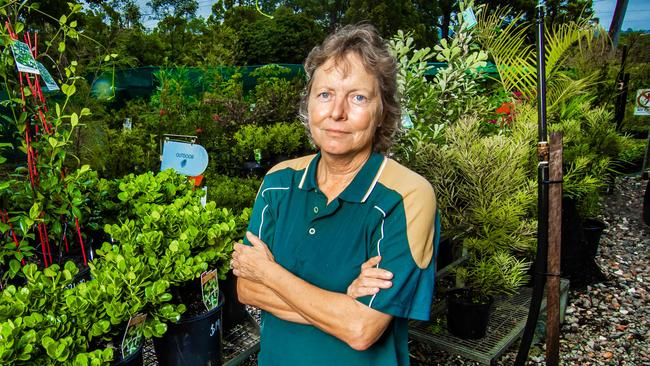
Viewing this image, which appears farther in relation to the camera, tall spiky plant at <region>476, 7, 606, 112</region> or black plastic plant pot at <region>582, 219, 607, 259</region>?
black plastic plant pot at <region>582, 219, 607, 259</region>

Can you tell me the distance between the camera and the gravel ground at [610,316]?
304cm

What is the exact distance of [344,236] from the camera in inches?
52.4

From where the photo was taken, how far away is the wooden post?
2.23 m

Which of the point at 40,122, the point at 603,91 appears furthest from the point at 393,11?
the point at 40,122

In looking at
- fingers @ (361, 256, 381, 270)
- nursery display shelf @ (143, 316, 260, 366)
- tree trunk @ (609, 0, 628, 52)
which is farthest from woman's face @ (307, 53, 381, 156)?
tree trunk @ (609, 0, 628, 52)

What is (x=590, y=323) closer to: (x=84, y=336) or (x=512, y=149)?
(x=512, y=149)

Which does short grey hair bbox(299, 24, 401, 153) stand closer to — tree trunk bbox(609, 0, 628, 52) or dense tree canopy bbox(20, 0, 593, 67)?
dense tree canopy bbox(20, 0, 593, 67)

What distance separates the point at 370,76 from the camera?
1392 mm

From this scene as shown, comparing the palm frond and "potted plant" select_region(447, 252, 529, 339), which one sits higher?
the palm frond

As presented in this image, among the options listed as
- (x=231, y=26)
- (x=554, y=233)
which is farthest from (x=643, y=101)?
(x=231, y=26)

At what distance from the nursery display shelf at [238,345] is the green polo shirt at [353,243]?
18.7 inches

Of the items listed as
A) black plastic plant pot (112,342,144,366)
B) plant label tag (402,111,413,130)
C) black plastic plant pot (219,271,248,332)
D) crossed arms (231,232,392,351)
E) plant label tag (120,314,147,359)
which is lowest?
black plastic plant pot (219,271,248,332)

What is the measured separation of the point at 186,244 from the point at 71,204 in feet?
1.57

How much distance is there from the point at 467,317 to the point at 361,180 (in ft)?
5.51
